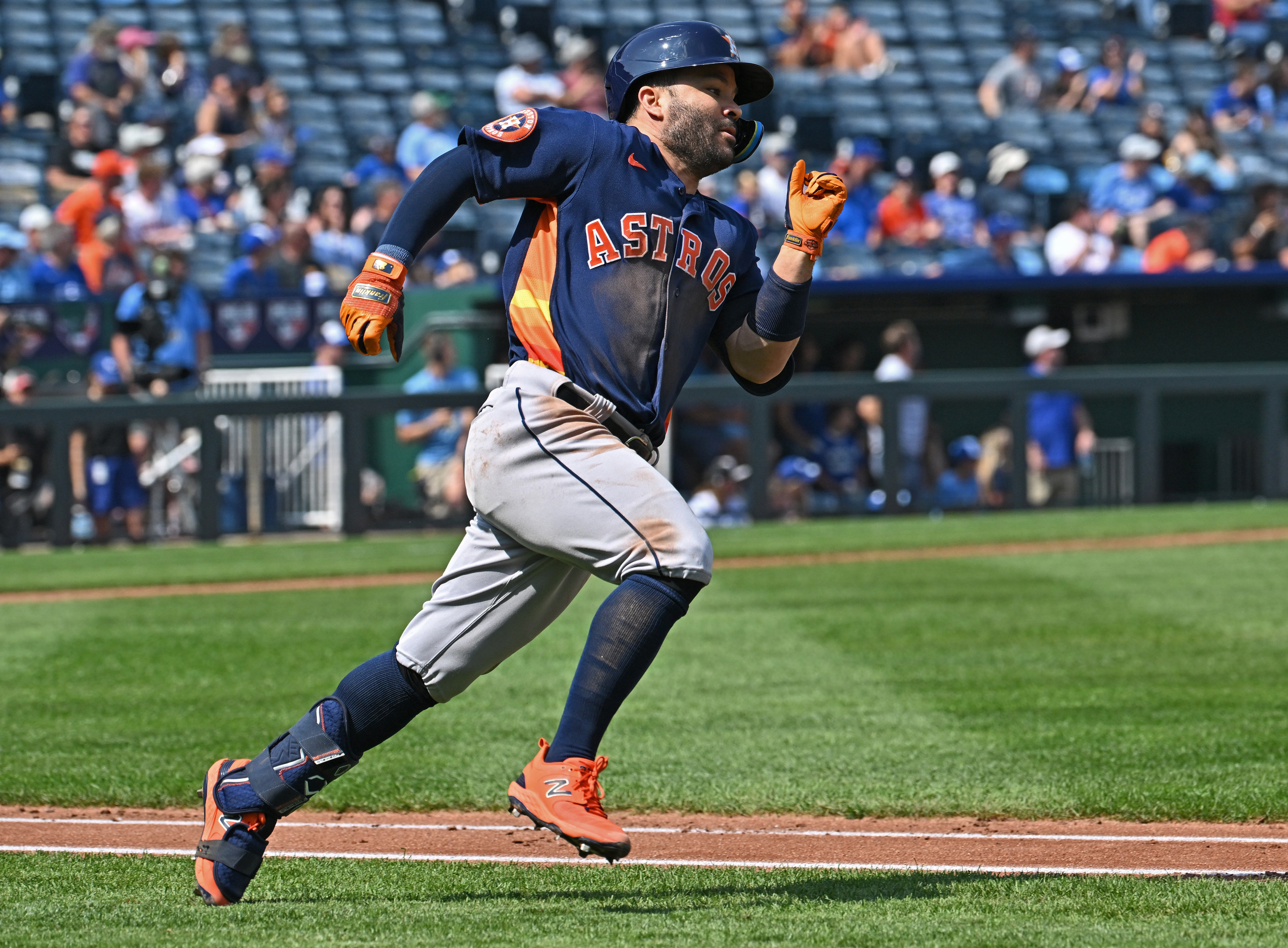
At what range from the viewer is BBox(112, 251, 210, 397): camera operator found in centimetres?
1338

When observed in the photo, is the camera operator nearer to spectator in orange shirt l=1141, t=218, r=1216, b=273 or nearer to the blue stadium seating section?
the blue stadium seating section

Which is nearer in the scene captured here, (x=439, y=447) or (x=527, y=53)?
(x=439, y=447)

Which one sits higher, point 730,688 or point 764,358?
point 764,358

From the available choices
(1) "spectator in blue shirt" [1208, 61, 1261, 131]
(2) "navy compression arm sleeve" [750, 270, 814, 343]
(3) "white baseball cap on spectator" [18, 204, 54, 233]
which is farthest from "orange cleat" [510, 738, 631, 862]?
(1) "spectator in blue shirt" [1208, 61, 1261, 131]

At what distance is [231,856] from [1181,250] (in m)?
14.1

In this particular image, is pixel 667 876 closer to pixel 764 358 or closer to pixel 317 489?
pixel 764 358

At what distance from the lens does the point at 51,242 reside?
14148mm

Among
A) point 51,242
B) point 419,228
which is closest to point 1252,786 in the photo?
point 419,228

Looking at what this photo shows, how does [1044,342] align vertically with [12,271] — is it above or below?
below

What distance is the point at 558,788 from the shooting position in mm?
3342

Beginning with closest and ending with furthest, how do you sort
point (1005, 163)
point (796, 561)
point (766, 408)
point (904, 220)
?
point (796, 561) → point (766, 408) → point (904, 220) → point (1005, 163)

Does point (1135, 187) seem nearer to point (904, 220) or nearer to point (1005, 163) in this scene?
point (1005, 163)

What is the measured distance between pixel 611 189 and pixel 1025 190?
14.6 m

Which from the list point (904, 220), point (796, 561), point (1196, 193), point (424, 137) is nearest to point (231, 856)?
point (796, 561)
